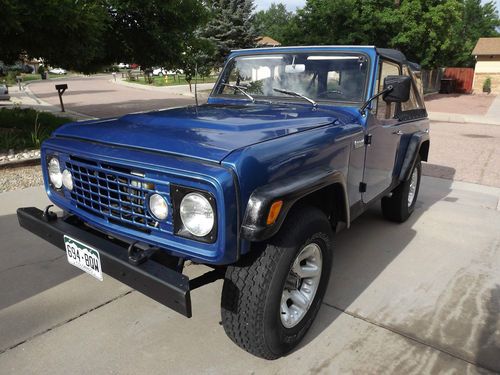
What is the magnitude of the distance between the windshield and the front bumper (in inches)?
73.3

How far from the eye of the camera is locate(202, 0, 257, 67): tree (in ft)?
78.2

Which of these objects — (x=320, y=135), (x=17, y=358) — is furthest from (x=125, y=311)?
(x=320, y=135)

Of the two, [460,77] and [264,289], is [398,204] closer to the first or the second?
[264,289]

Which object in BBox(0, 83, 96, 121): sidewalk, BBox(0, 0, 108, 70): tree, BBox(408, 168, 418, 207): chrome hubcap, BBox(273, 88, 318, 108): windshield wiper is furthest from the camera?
BBox(0, 83, 96, 121): sidewalk

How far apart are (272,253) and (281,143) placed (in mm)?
604

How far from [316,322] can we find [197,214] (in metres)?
1.38

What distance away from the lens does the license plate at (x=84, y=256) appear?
7.71ft

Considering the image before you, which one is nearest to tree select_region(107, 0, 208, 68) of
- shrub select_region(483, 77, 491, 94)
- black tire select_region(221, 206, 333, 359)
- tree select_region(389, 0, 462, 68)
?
black tire select_region(221, 206, 333, 359)

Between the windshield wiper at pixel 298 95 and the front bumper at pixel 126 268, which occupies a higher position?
the windshield wiper at pixel 298 95

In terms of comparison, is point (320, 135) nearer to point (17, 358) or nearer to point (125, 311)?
point (125, 311)

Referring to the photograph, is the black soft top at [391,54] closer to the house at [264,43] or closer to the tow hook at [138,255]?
the tow hook at [138,255]

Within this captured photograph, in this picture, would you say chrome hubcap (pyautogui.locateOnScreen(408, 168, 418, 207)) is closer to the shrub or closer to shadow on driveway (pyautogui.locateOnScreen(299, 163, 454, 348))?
shadow on driveway (pyautogui.locateOnScreen(299, 163, 454, 348))

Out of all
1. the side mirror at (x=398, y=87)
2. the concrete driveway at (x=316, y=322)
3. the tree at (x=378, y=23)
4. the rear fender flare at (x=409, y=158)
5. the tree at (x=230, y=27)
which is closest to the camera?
the concrete driveway at (x=316, y=322)

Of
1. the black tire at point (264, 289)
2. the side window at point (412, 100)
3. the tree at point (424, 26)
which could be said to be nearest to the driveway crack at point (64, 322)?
the black tire at point (264, 289)
